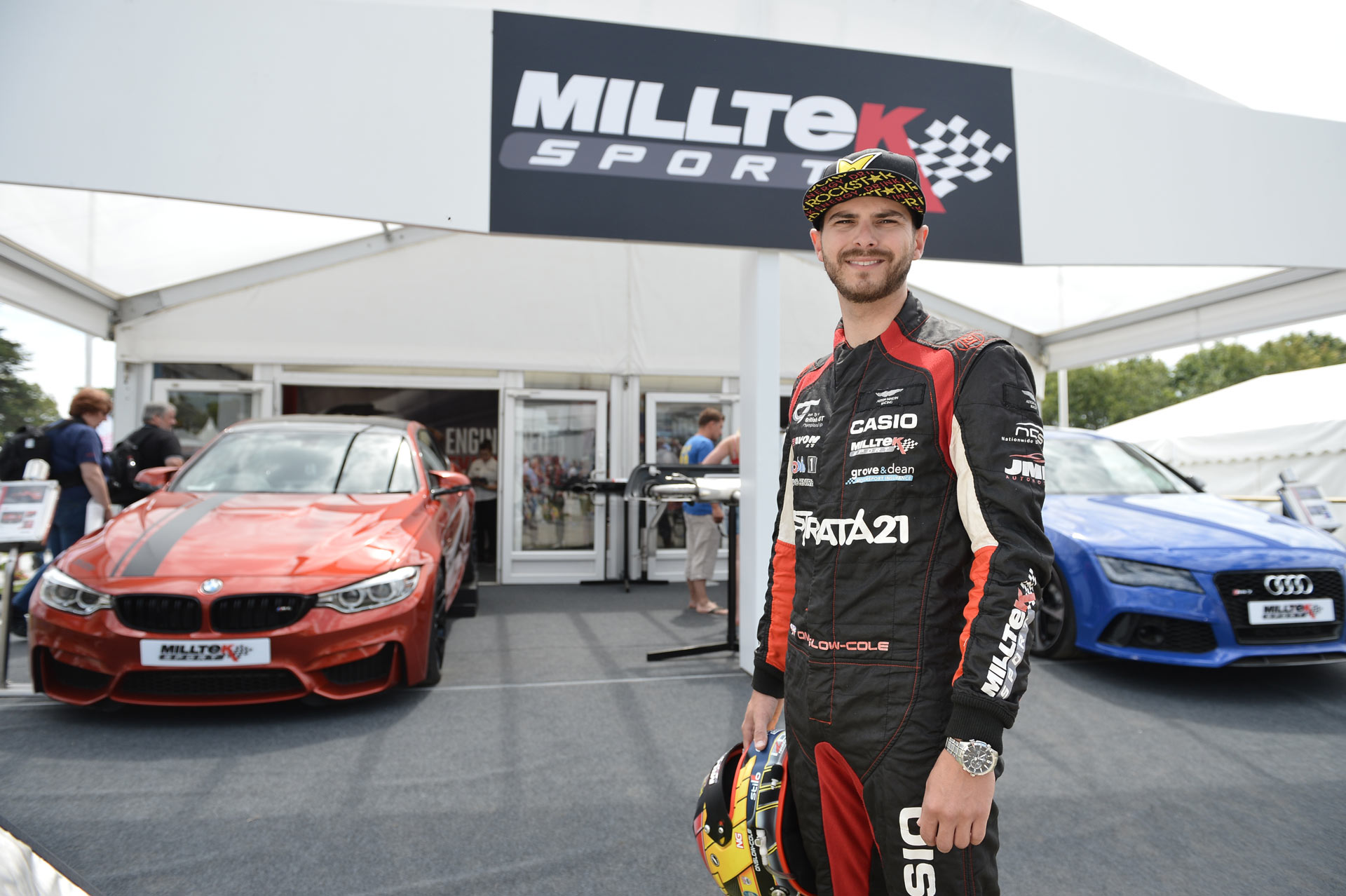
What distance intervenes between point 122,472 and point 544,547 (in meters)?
3.83

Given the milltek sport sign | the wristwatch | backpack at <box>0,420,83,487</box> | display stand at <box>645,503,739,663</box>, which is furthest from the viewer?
backpack at <box>0,420,83,487</box>

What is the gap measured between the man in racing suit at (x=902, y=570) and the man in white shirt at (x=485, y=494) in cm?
760

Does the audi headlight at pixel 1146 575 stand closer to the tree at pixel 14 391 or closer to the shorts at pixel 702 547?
the shorts at pixel 702 547

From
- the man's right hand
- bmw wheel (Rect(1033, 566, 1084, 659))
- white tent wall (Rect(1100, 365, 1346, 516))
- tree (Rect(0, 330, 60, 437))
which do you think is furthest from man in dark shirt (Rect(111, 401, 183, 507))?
tree (Rect(0, 330, 60, 437))

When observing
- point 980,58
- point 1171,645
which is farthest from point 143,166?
point 1171,645

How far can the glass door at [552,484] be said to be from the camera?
323 inches

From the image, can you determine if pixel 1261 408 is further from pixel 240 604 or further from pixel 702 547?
pixel 240 604

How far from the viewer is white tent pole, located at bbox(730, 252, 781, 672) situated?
416cm

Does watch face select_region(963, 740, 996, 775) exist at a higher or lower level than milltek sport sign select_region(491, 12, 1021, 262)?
lower

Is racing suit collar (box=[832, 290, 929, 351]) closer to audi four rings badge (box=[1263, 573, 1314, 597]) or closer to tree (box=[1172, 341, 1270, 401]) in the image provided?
audi four rings badge (box=[1263, 573, 1314, 597])

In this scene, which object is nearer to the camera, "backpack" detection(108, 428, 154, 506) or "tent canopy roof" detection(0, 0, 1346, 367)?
"tent canopy roof" detection(0, 0, 1346, 367)

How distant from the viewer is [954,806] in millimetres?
1062

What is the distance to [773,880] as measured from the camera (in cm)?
131

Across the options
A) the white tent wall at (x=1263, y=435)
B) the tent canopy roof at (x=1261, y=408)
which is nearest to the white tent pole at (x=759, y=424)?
the white tent wall at (x=1263, y=435)
